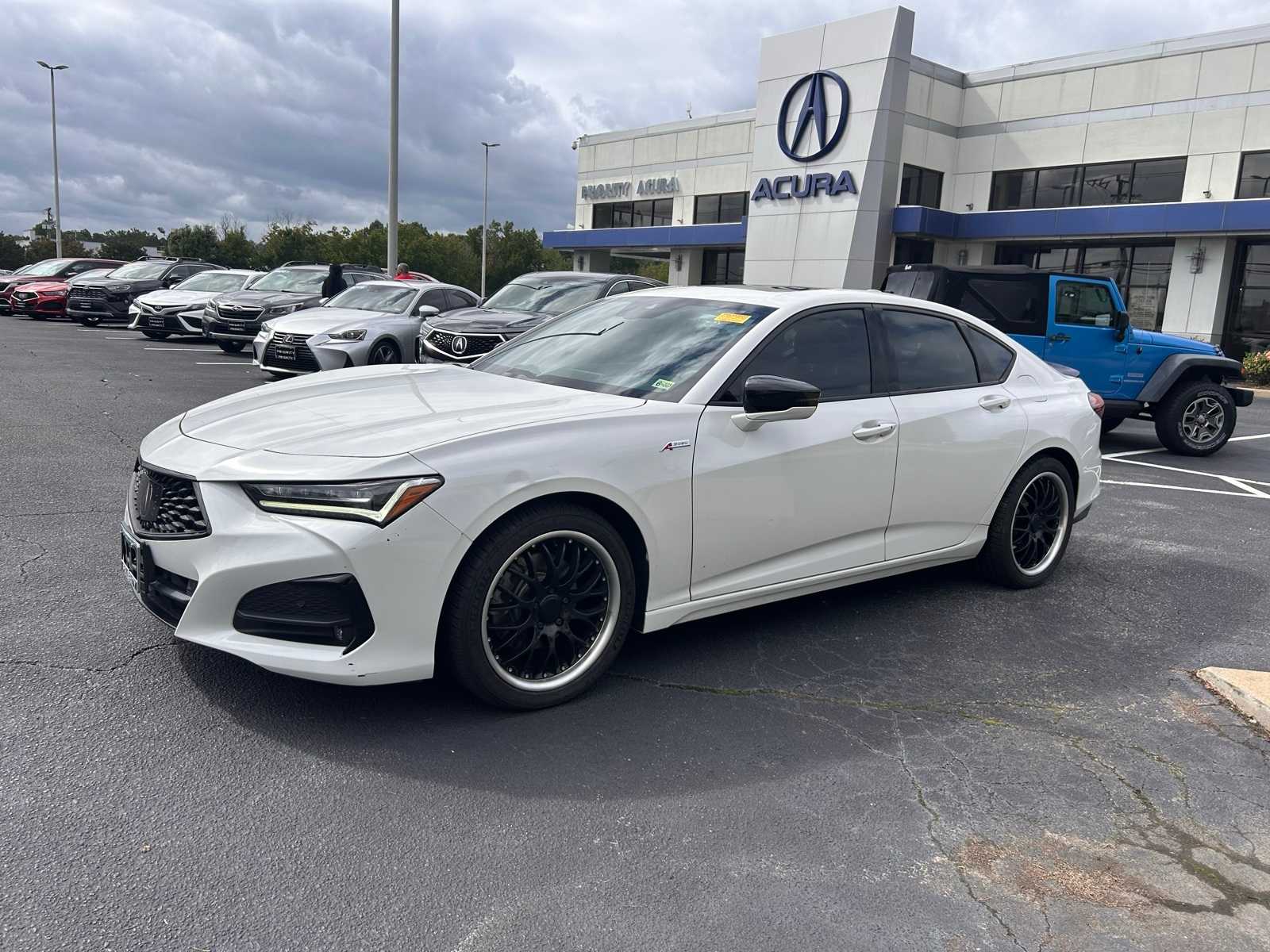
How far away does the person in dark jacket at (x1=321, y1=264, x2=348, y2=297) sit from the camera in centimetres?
1661

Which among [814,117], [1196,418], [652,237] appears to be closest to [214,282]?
[814,117]

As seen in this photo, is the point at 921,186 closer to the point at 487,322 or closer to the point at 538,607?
the point at 487,322

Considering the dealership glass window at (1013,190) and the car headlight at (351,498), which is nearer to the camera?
the car headlight at (351,498)

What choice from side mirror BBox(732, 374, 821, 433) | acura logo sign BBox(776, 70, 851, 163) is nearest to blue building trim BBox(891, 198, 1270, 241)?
acura logo sign BBox(776, 70, 851, 163)

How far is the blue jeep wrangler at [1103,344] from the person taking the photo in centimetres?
1088

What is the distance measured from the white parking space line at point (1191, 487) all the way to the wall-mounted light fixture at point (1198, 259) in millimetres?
17196

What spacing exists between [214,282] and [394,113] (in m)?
5.69

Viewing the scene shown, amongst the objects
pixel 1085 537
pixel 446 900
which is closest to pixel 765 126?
pixel 1085 537

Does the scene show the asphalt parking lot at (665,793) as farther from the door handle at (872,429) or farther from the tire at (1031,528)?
the door handle at (872,429)

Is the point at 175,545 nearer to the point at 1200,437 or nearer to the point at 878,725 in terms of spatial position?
the point at 878,725

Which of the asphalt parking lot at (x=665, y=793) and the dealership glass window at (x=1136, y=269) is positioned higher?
the dealership glass window at (x=1136, y=269)

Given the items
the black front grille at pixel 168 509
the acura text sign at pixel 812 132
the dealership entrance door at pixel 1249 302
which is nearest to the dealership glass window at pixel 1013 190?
the dealership entrance door at pixel 1249 302

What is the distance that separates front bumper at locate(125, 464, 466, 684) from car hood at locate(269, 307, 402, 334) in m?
9.51

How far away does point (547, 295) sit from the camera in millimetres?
12242
